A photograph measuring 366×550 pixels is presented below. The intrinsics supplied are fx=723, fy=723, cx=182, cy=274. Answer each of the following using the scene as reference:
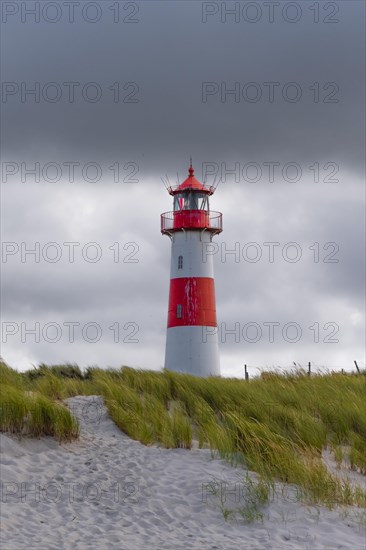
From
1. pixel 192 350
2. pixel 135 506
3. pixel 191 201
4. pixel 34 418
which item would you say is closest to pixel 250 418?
pixel 135 506

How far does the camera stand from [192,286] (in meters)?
21.6

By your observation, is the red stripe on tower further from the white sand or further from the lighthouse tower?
the white sand

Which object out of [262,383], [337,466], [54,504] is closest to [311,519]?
[337,466]

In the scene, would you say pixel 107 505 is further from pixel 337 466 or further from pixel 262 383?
pixel 262 383

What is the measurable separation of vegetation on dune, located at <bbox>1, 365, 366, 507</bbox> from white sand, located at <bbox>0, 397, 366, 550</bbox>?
0.95 feet

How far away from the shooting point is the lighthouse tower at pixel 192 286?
21.5 meters

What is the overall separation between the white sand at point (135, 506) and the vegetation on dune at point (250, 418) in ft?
0.95

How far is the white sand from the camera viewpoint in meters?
6.48

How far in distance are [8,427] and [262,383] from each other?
17.6 feet

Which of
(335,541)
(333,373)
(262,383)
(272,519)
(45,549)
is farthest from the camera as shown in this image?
(333,373)

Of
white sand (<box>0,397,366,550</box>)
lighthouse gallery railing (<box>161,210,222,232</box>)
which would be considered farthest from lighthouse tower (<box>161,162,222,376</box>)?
white sand (<box>0,397,366,550</box>)

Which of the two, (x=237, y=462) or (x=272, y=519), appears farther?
(x=237, y=462)

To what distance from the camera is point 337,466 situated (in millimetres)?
8859

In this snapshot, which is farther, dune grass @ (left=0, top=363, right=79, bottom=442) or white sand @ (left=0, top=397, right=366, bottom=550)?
dune grass @ (left=0, top=363, right=79, bottom=442)
